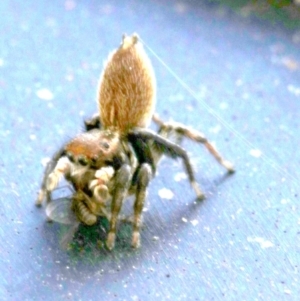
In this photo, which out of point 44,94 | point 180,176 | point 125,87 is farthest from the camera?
point 44,94

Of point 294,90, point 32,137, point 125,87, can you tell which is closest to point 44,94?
point 32,137

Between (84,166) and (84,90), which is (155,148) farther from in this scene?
(84,90)

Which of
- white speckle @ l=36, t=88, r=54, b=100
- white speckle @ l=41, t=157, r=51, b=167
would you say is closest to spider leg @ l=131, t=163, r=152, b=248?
white speckle @ l=41, t=157, r=51, b=167

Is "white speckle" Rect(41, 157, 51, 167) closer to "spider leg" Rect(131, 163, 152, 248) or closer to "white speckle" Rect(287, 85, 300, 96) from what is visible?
"spider leg" Rect(131, 163, 152, 248)

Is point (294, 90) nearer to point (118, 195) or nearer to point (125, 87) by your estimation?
point (125, 87)

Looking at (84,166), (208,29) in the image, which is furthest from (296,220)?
(208,29)

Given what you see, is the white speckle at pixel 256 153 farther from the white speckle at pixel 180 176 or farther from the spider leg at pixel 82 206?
the spider leg at pixel 82 206
